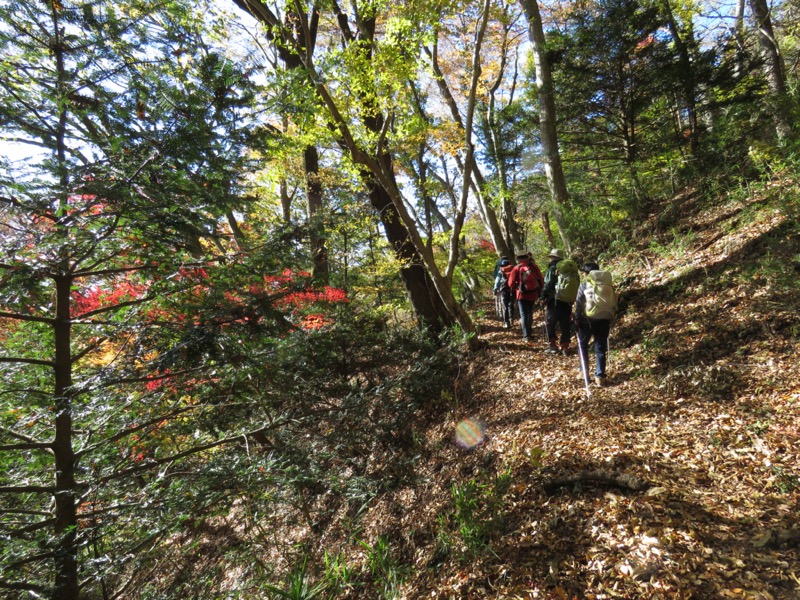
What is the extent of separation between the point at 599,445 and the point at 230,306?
420cm

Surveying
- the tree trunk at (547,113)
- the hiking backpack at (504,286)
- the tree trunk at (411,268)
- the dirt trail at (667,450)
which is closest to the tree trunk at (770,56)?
the dirt trail at (667,450)

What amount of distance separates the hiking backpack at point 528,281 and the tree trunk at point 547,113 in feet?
7.18

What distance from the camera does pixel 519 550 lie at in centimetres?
307

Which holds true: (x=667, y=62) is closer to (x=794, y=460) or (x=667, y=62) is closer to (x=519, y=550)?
(x=794, y=460)

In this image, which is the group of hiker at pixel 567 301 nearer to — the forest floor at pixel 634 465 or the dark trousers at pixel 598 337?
the dark trousers at pixel 598 337

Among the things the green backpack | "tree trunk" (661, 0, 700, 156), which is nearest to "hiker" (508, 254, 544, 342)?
the green backpack

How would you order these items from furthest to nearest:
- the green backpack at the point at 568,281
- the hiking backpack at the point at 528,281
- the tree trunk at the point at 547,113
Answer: the tree trunk at the point at 547,113
the hiking backpack at the point at 528,281
the green backpack at the point at 568,281

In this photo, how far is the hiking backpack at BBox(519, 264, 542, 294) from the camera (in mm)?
6738

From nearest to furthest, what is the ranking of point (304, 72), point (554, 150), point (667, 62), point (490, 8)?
point (304, 72)
point (490, 8)
point (667, 62)
point (554, 150)

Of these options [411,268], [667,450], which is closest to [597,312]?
[667,450]

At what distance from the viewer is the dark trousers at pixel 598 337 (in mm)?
4848

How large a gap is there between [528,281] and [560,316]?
984mm

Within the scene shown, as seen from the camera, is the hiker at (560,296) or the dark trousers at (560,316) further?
the dark trousers at (560,316)

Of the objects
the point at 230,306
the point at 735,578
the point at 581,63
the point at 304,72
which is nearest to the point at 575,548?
the point at 735,578
